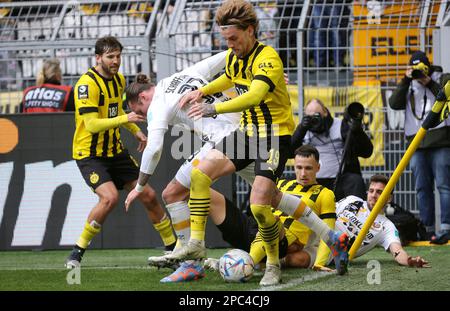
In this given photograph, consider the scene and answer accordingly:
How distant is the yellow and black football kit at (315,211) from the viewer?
8.25m

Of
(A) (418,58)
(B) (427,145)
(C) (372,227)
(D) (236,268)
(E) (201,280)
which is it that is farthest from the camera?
(B) (427,145)

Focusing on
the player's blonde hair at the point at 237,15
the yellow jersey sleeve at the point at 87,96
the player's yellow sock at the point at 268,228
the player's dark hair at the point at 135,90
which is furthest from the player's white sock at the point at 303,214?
the yellow jersey sleeve at the point at 87,96

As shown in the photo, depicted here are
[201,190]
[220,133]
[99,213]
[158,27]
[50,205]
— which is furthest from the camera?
[158,27]

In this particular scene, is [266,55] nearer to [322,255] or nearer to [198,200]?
[198,200]

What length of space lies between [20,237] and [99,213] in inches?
99.8

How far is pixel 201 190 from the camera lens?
7520 mm

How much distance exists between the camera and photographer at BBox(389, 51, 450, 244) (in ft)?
35.3

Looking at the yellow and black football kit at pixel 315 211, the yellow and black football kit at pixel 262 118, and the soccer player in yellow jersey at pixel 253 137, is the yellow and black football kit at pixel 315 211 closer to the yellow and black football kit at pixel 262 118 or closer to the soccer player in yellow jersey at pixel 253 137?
the soccer player in yellow jersey at pixel 253 137

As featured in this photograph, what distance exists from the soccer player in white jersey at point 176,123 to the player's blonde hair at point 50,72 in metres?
2.67

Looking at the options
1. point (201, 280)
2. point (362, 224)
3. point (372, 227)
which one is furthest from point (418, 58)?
point (201, 280)

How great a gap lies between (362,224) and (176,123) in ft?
6.13

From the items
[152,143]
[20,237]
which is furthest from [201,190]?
[20,237]

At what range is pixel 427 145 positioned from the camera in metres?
10.8
